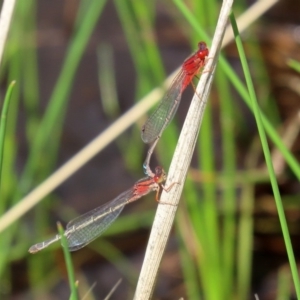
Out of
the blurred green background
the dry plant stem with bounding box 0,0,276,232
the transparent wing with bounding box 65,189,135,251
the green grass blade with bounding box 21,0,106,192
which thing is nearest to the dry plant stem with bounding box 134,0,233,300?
the blurred green background

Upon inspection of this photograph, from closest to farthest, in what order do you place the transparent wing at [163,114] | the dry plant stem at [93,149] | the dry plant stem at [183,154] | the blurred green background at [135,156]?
the dry plant stem at [183,154] → the transparent wing at [163,114] → the dry plant stem at [93,149] → the blurred green background at [135,156]

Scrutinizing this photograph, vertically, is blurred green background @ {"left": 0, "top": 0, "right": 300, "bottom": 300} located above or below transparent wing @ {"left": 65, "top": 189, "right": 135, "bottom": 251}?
above

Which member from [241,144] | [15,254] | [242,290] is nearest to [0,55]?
A: [15,254]

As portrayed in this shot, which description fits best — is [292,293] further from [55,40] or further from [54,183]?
[55,40]

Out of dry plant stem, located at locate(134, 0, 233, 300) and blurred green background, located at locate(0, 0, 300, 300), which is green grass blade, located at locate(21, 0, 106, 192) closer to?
blurred green background, located at locate(0, 0, 300, 300)

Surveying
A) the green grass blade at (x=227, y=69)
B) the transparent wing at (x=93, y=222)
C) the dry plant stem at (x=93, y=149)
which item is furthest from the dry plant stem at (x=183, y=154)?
the dry plant stem at (x=93, y=149)

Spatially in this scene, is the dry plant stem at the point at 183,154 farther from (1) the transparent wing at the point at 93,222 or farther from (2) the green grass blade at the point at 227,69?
(1) the transparent wing at the point at 93,222
